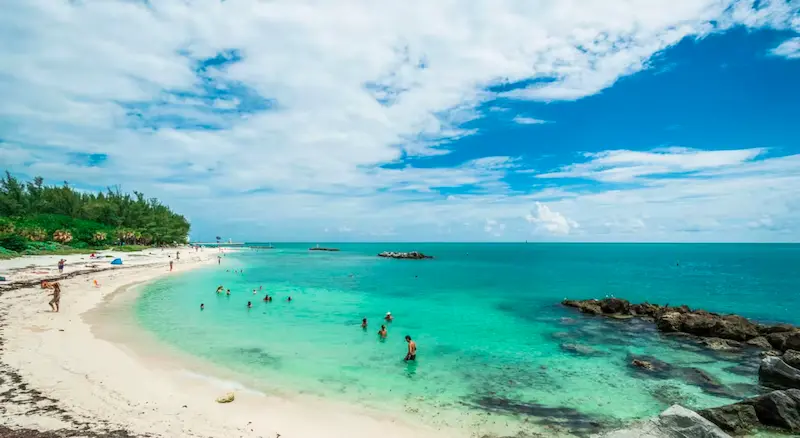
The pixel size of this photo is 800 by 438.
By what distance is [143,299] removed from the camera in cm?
3431

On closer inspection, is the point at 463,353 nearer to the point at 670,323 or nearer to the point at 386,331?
the point at 386,331

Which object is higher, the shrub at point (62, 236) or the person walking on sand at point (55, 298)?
the shrub at point (62, 236)

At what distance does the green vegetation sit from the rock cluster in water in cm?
7246

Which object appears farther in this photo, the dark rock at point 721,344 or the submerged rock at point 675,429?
the dark rock at point 721,344

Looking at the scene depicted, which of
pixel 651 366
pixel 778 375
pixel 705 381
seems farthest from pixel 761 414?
pixel 651 366

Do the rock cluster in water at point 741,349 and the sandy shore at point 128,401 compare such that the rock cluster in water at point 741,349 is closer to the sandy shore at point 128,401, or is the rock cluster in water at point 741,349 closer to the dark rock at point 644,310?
the dark rock at point 644,310

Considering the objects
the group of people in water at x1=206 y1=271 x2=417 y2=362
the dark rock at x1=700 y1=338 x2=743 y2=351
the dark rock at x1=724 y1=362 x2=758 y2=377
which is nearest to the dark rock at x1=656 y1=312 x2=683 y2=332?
the dark rock at x1=700 y1=338 x2=743 y2=351

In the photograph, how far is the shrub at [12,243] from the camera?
56.7 m

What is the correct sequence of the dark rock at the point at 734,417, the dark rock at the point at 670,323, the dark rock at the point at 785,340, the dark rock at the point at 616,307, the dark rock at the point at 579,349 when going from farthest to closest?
the dark rock at the point at 616,307
the dark rock at the point at 670,323
the dark rock at the point at 785,340
the dark rock at the point at 579,349
the dark rock at the point at 734,417

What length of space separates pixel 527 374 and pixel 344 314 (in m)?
17.8

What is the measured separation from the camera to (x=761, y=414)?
12469 mm

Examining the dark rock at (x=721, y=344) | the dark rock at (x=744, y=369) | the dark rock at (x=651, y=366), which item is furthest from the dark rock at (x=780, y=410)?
the dark rock at (x=721, y=344)

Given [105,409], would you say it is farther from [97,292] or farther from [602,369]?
[97,292]

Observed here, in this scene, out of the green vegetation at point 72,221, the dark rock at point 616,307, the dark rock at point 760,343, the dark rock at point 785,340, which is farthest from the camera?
the green vegetation at point 72,221
